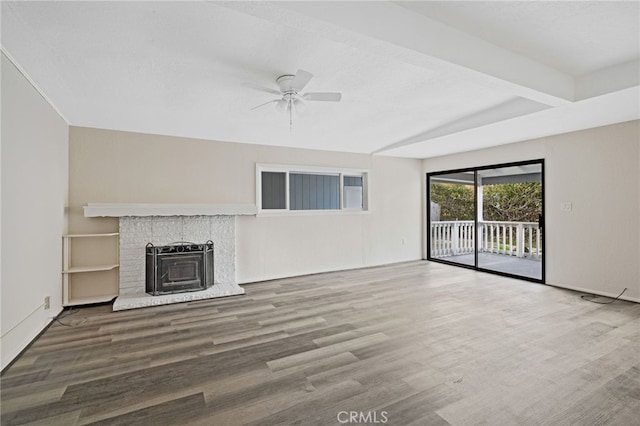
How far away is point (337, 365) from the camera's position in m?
2.46

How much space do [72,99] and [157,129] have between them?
1.15 m

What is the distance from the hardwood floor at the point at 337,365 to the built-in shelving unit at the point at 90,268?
13.8 inches

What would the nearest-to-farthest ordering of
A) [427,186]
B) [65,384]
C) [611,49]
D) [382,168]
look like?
[65,384], [611,49], [382,168], [427,186]

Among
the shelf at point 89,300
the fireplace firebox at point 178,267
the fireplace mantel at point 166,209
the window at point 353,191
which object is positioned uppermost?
the window at point 353,191

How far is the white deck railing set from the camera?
21.2 ft

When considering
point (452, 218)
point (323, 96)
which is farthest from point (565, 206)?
point (323, 96)

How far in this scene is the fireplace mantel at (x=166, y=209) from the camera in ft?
12.9

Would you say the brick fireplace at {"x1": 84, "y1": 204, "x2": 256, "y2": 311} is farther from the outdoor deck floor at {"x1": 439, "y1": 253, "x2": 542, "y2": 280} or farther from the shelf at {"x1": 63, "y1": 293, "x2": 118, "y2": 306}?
the outdoor deck floor at {"x1": 439, "y1": 253, "x2": 542, "y2": 280}

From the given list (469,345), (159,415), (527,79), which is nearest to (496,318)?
(469,345)

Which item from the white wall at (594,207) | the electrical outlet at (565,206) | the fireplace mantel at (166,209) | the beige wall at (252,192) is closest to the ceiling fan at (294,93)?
the fireplace mantel at (166,209)

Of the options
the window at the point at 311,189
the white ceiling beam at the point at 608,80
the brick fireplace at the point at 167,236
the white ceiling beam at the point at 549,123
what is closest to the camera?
the white ceiling beam at the point at 608,80

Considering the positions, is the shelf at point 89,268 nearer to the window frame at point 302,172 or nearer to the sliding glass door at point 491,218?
A: the window frame at point 302,172

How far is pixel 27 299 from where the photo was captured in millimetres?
2801

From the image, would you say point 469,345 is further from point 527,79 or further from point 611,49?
point 611,49
